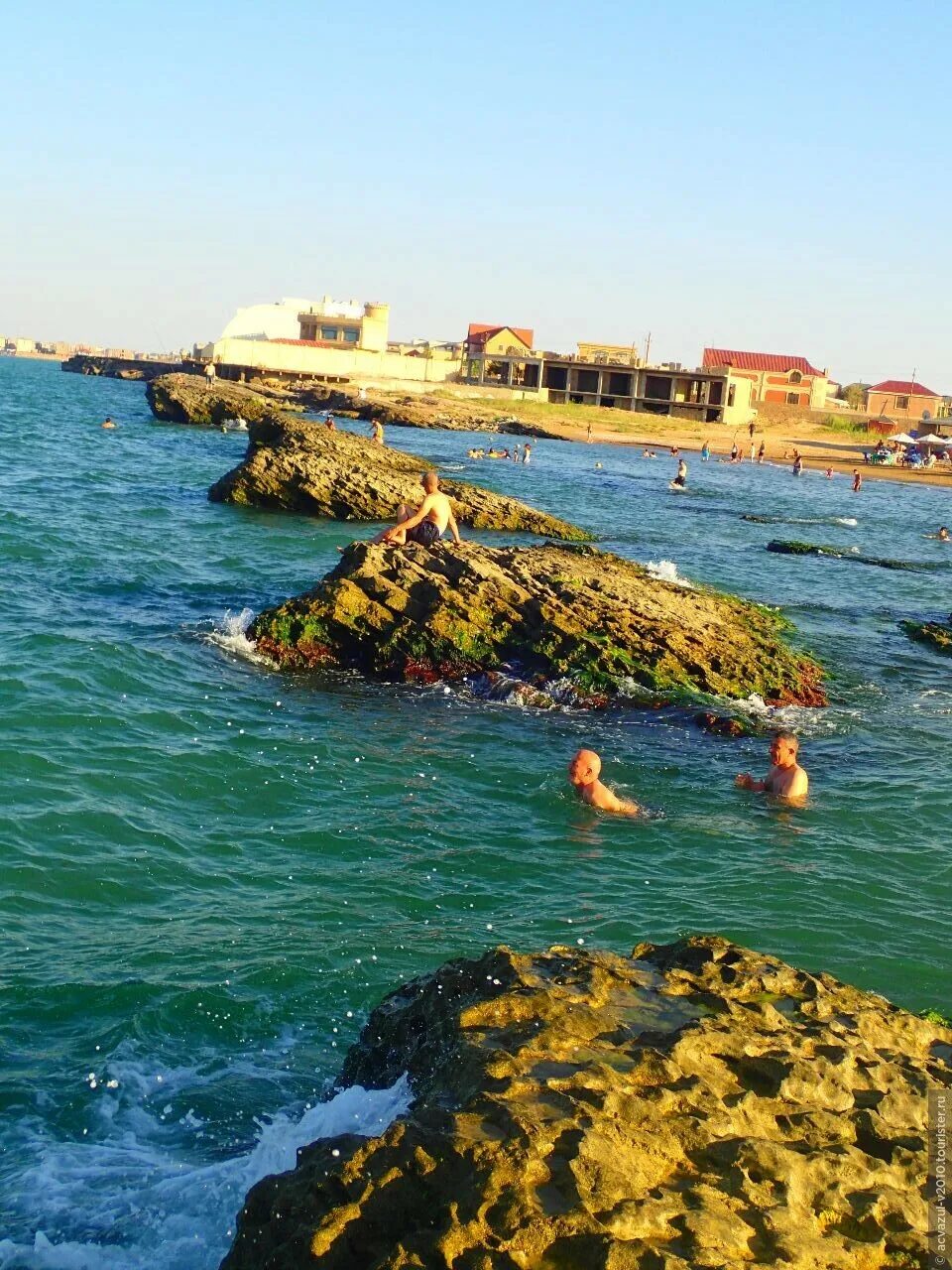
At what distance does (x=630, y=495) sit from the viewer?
145 ft

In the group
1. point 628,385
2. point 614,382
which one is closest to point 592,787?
point 628,385

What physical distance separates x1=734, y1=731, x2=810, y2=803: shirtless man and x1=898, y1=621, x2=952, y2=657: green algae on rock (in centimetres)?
874

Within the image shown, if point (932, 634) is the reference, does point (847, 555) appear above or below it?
below

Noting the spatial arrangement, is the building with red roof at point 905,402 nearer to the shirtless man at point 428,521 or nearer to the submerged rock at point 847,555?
the submerged rock at point 847,555

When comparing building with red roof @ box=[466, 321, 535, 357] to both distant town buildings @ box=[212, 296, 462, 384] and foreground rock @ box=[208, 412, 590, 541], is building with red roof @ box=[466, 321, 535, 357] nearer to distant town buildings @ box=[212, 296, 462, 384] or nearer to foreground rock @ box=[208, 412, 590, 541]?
distant town buildings @ box=[212, 296, 462, 384]

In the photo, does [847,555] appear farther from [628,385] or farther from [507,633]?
[628,385]

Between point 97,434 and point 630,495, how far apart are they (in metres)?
24.5

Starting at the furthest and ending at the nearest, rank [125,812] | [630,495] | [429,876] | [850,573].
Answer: [630,495] → [850,573] → [125,812] → [429,876]

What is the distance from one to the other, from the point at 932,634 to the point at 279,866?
13995 millimetres

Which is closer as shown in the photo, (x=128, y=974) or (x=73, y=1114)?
(x=73, y=1114)

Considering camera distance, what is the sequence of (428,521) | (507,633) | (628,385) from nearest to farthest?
(507,633) → (428,521) → (628,385)

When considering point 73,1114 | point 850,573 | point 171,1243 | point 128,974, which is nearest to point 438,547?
point 128,974

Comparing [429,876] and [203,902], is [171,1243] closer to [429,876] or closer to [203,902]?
[203,902]

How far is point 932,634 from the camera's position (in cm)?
1962
